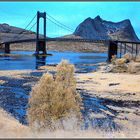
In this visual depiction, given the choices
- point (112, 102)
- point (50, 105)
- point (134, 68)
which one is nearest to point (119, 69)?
point (134, 68)

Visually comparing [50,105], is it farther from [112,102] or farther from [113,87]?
[113,87]

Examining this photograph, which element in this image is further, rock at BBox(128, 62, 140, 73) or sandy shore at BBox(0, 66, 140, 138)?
rock at BBox(128, 62, 140, 73)

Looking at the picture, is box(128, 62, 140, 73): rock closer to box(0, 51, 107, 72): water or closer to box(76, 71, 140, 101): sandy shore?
box(76, 71, 140, 101): sandy shore

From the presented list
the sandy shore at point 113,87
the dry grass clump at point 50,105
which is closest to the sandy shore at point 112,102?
the sandy shore at point 113,87

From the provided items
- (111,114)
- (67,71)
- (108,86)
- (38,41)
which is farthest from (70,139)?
(38,41)

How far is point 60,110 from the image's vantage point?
2258 centimetres

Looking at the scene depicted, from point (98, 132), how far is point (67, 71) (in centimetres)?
612

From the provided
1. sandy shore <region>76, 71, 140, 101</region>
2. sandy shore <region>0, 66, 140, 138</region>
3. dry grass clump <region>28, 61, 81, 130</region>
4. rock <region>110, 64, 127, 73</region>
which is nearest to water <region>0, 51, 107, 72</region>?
rock <region>110, 64, 127, 73</region>

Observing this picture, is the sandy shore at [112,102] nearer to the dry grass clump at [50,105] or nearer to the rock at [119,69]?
the dry grass clump at [50,105]

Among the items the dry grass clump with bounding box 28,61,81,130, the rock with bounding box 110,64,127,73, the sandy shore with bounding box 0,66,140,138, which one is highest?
the dry grass clump with bounding box 28,61,81,130

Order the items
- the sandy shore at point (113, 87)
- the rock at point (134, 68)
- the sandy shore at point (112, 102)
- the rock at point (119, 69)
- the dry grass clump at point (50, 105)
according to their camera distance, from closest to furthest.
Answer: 1. the sandy shore at point (112, 102)
2. the dry grass clump at point (50, 105)
3. the sandy shore at point (113, 87)
4. the rock at point (134, 68)
5. the rock at point (119, 69)

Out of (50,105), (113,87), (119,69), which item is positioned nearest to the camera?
(50,105)

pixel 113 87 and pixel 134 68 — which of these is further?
pixel 134 68

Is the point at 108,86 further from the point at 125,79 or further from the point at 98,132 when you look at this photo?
the point at 98,132
